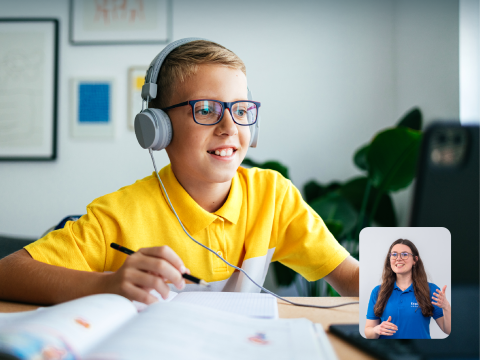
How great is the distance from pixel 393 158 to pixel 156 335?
135 centimetres

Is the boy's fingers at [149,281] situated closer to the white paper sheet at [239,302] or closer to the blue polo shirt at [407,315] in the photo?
the white paper sheet at [239,302]

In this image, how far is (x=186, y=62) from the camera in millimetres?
859

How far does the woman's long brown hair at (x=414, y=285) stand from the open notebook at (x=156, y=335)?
0.09 meters

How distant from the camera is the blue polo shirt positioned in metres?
0.43

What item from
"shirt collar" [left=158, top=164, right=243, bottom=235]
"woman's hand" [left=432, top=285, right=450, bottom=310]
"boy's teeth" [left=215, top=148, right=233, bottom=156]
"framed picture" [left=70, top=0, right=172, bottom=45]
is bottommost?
"woman's hand" [left=432, top=285, right=450, bottom=310]

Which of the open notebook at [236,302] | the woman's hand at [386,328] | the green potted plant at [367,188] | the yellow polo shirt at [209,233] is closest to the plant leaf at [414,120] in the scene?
the green potted plant at [367,188]

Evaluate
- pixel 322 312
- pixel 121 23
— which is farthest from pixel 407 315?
pixel 121 23

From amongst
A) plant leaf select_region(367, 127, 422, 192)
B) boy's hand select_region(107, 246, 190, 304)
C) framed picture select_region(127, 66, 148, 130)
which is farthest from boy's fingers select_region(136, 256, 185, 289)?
framed picture select_region(127, 66, 148, 130)

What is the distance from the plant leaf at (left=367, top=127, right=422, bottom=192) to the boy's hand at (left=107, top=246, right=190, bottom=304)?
117 centimetres

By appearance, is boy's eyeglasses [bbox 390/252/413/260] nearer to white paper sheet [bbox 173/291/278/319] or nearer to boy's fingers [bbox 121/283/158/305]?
white paper sheet [bbox 173/291/278/319]

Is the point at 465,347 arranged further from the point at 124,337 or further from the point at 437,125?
the point at 124,337

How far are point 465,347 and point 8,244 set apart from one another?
1348mm

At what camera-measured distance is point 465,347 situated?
40cm

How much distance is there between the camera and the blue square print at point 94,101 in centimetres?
205
